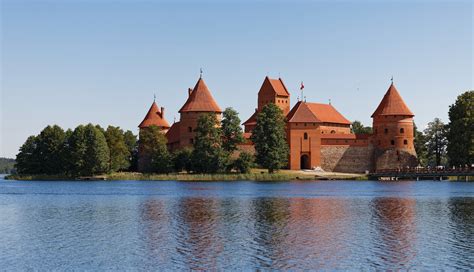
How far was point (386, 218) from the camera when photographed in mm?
25734

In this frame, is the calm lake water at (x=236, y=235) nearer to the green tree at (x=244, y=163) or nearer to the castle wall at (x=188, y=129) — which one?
the green tree at (x=244, y=163)

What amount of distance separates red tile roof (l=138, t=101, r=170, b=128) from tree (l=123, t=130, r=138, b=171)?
1709 millimetres

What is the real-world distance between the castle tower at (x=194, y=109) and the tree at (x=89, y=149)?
11.2 m

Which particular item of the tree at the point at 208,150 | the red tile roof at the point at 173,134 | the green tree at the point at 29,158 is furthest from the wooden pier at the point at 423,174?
the green tree at the point at 29,158

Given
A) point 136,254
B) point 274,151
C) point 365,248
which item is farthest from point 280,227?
point 274,151

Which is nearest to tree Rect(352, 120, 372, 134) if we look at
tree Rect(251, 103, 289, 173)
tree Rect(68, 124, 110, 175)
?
tree Rect(251, 103, 289, 173)

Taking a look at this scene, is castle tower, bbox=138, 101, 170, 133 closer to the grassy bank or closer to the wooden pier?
the grassy bank

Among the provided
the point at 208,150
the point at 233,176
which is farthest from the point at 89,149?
the point at 233,176

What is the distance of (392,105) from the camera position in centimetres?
7112

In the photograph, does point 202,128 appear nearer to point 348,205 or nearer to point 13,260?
point 348,205

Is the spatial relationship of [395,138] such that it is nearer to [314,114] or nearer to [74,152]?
[314,114]

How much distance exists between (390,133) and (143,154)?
88.5 ft

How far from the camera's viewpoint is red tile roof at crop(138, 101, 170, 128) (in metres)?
79.3

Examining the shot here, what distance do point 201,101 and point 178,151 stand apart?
27.3 feet
